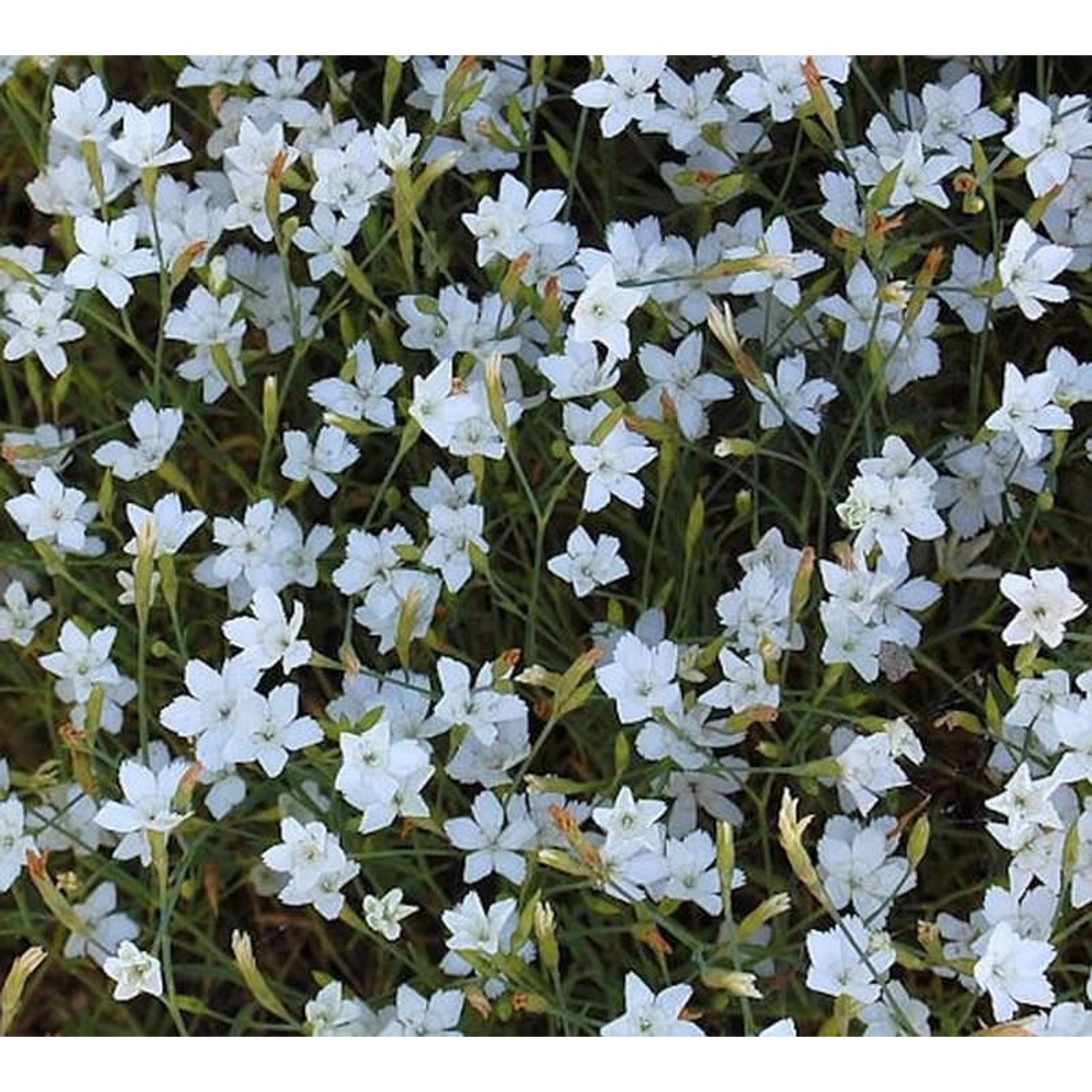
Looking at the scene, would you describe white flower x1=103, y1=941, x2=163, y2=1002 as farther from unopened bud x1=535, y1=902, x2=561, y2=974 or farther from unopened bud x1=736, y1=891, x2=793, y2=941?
unopened bud x1=736, y1=891, x2=793, y2=941

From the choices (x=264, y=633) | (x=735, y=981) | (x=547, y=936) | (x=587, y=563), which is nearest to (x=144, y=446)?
(x=264, y=633)

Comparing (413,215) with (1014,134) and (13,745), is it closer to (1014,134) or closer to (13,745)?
(1014,134)

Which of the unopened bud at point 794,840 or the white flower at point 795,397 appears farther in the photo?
the white flower at point 795,397

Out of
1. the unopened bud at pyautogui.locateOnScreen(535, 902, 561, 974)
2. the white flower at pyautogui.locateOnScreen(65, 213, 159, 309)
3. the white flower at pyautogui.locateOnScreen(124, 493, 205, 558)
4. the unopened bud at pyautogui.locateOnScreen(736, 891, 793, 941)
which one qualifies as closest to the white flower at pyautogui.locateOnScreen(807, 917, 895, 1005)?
the unopened bud at pyautogui.locateOnScreen(736, 891, 793, 941)

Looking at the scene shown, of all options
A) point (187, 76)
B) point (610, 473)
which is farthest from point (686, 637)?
point (187, 76)

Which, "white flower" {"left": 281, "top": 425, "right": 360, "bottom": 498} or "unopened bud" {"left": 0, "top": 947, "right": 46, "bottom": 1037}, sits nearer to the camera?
"unopened bud" {"left": 0, "top": 947, "right": 46, "bottom": 1037}

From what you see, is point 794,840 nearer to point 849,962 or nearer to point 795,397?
point 849,962

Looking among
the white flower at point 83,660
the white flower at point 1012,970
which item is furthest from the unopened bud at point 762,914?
the white flower at point 83,660

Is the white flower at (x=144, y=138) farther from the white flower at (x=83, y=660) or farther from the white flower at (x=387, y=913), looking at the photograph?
the white flower at (x=387, y=913)
